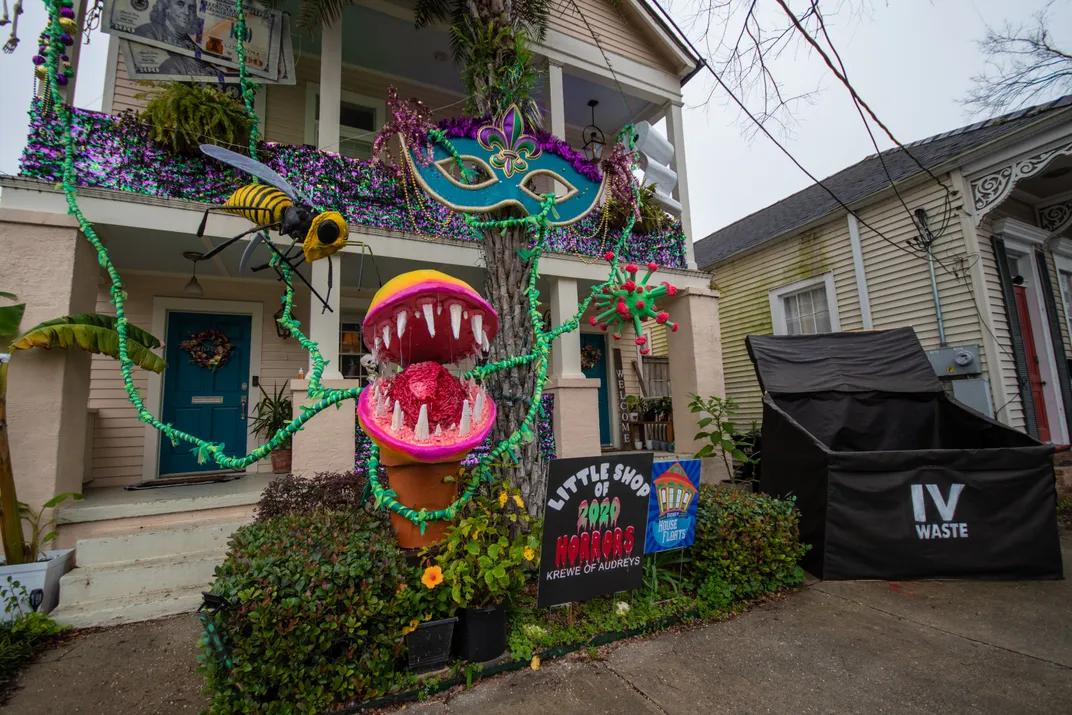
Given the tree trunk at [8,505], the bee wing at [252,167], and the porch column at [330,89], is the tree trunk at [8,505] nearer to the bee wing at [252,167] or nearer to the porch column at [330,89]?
the bee wing at [252,167]

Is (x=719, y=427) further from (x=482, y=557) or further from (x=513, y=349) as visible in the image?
(x=482, y=557)

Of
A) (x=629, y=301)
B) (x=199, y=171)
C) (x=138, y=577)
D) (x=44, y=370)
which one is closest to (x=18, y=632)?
(x=138, y=577)

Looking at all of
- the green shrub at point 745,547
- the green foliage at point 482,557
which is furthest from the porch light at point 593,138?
the green foliage at point 482,557

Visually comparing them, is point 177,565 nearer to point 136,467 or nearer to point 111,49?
point 136,467

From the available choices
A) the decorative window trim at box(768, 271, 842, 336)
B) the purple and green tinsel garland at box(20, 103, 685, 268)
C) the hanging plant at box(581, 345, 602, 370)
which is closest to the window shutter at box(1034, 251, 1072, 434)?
the decorative window trim at box(768, 271, 842, 336)

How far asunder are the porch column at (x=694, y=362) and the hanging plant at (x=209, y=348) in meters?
6.30

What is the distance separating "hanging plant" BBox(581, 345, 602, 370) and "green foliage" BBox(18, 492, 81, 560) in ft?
23.3

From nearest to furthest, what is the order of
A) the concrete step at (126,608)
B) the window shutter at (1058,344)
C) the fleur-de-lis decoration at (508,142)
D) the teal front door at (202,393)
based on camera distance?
the fleur-de-lis decoration at (508,142) < the concrete step at (126,608) < the teal front door at (202,393) < the window shutter at (1058,344)

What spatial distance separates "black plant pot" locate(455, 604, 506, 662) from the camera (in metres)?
2.47

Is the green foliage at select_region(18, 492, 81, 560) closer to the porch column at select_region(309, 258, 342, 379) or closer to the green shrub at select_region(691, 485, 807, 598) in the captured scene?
the porch column at select_region(309, 258, 342, 379)

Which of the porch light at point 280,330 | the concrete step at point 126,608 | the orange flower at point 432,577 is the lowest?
the concrete step at point 126,608

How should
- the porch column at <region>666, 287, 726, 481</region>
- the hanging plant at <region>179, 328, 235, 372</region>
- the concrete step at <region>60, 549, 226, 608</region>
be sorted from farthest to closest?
the porch column at <region>666, 287, 726, 481</region>
the hanging plant at <region>179, 328, 235, 372</region>
the concrete step at <region>60, 549, 226, 608</region>

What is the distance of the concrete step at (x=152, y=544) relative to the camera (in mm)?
3668

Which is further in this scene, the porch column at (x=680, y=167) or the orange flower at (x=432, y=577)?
the porch column at (x=680, y=167)
